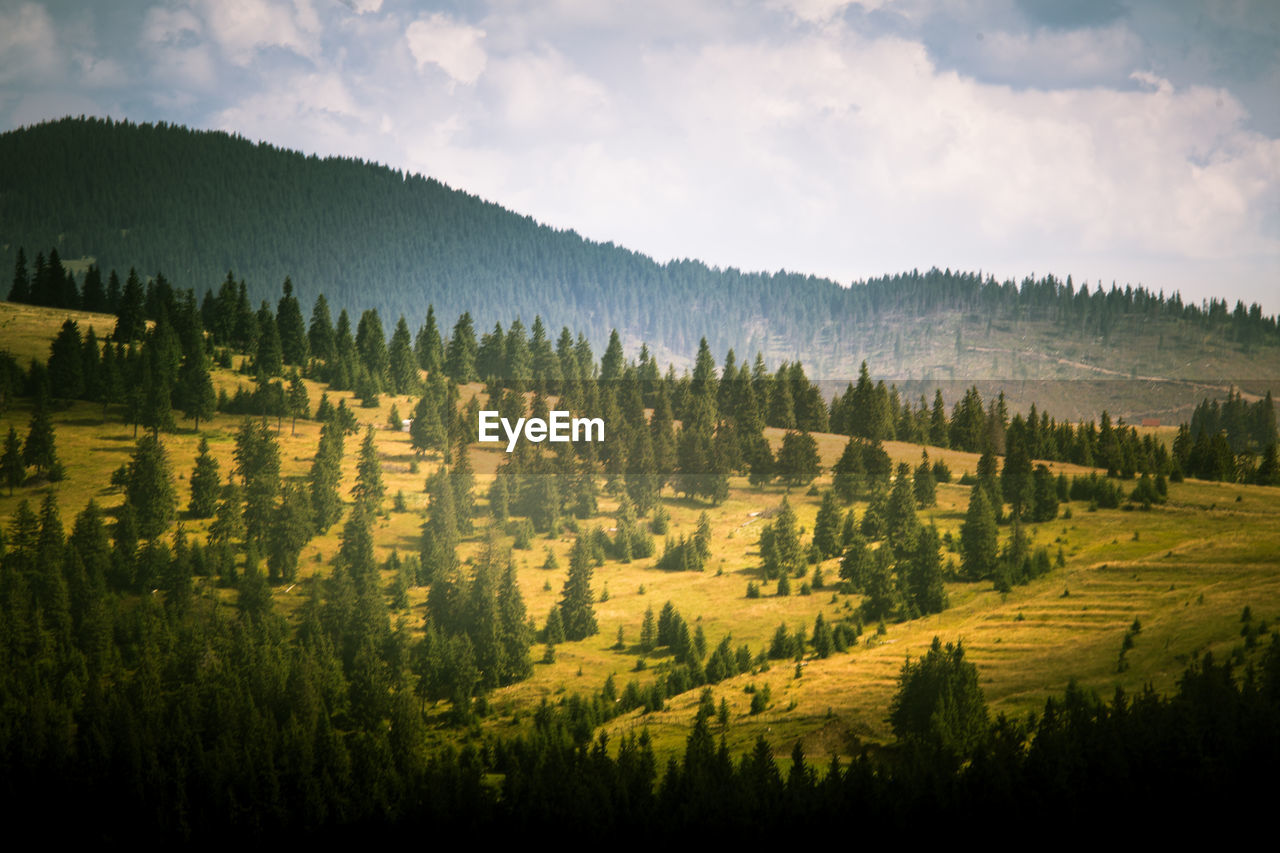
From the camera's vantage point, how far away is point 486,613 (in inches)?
4651

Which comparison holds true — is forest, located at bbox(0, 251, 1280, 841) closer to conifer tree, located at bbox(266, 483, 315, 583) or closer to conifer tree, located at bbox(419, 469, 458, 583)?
conifer tree, located at bbox(266, 483, 315, 583)

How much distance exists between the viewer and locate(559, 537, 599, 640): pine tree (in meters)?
122

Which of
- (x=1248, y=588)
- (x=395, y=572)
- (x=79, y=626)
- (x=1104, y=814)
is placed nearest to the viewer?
(x=1104, y=814)

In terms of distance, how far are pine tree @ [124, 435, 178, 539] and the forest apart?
502 mm

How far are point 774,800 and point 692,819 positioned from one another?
720 centimetres

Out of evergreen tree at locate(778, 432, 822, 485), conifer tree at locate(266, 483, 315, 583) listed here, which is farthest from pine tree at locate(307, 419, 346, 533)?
evergreen tree at locate(778, 432, 822, 485)

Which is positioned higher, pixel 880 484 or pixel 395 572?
pixel 880 484

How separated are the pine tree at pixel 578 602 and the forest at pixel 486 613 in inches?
16.4

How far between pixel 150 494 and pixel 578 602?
61804mm

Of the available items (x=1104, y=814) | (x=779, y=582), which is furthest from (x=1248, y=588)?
(x=779, y=582)

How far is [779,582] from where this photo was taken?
127375mm

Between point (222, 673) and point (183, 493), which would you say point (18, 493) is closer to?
point (183, 493)

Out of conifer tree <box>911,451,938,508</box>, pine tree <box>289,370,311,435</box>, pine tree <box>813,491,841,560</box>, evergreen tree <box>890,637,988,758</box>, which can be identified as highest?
pine tree <box>289,370,311,435</box>

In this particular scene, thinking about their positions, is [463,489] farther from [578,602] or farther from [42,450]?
[42,450]
